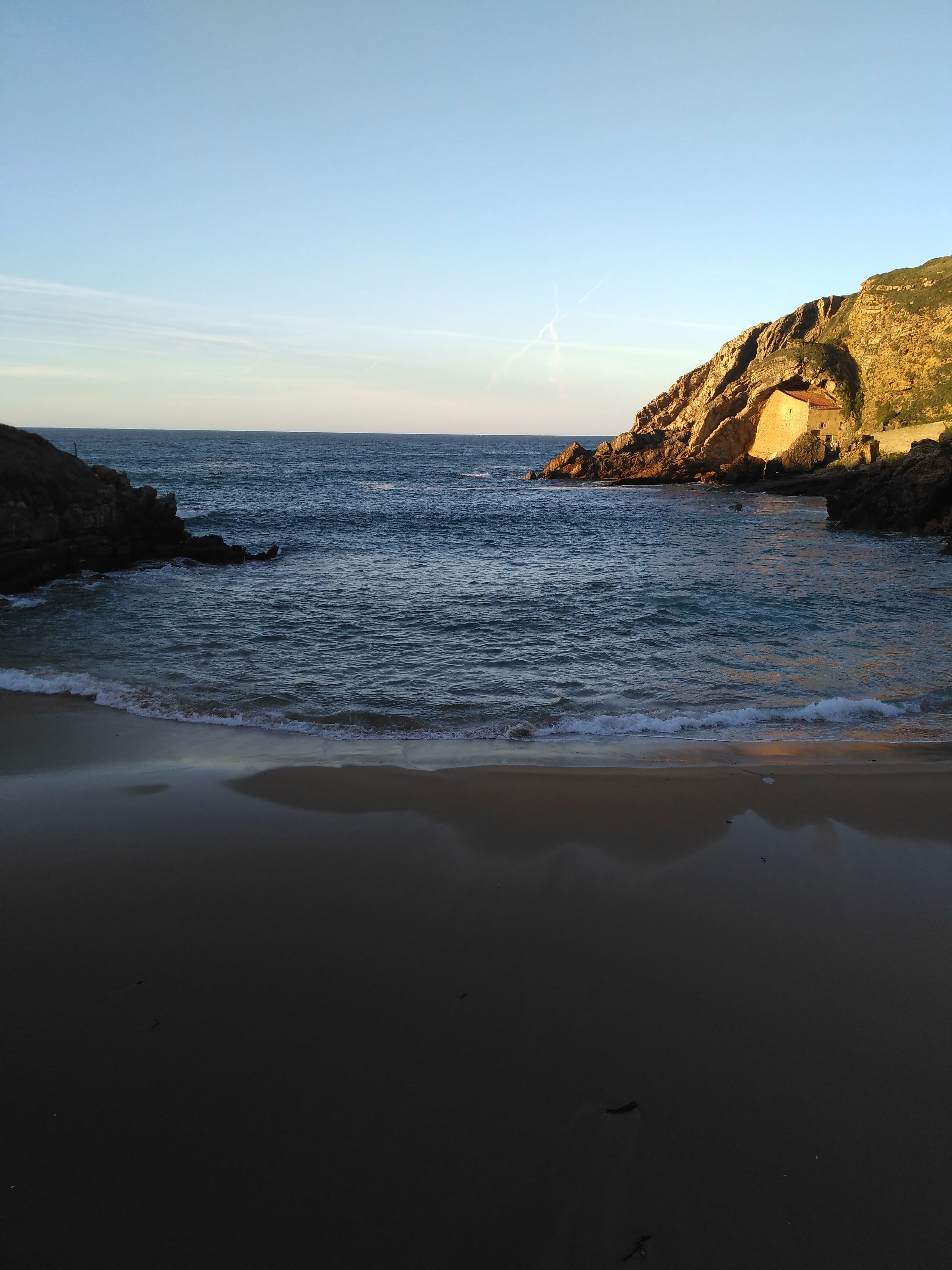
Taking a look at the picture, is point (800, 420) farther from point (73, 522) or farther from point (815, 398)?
point (73, 522)

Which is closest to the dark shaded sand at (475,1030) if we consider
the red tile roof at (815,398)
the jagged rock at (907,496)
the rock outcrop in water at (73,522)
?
the rock outcrop in water at (73,522)

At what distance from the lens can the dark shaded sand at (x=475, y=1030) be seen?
2807 mm

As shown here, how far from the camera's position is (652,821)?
19.8 feet

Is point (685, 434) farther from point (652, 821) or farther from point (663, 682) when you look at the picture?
point (652, 821)

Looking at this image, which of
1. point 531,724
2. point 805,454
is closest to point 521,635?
point 531,724

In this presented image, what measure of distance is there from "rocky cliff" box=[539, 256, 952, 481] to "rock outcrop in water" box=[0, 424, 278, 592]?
4405 centimetres

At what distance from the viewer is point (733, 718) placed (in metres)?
8.95

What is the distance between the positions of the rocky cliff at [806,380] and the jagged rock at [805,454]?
6.76 ft

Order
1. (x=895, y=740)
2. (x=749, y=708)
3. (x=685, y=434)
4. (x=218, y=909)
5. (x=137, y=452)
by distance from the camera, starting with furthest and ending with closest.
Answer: (x=137, y=452) → (x=685, y=434) → (x=749, y=708) → (x=895, y=740) → (x=218, y=909)

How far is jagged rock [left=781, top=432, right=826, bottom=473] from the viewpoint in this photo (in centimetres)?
5025

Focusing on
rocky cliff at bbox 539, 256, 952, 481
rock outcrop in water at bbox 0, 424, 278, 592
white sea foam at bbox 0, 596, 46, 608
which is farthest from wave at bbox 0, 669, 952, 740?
rocky cliff at bbox 539, 256, 952, 481

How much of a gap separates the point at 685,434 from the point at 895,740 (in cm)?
5889

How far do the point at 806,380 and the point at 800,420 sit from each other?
6215 millimetres

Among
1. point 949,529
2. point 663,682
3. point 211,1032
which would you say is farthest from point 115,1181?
point 949,529
